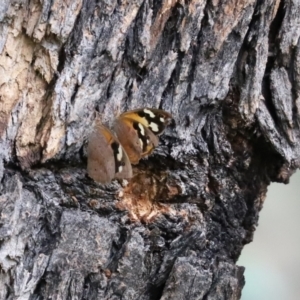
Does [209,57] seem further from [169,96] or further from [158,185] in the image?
[158,185]

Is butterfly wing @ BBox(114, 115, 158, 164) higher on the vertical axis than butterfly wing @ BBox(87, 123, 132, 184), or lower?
higher

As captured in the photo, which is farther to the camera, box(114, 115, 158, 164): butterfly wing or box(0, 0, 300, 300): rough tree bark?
box(114, 115, 158, 164): butterfly wing

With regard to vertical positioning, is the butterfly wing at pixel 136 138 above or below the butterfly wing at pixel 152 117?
Answer: below

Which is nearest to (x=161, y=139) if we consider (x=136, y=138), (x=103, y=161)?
(x=136, y=138)

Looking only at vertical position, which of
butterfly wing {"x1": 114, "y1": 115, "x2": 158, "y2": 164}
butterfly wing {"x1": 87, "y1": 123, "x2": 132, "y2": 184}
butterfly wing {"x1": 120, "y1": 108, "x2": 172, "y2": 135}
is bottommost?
butterfly wing {"x1": 87, "y1": 123, "x2": 132, "y2": 184}

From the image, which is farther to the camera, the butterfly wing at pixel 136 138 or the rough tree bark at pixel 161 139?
the butterfly wing at pixel 136 138

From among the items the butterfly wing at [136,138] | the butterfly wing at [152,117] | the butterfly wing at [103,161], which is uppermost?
the butterfly wing at [152,117]

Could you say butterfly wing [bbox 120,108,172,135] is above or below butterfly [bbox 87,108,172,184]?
above

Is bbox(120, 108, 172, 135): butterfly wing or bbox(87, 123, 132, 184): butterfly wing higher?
bbox(120, 108, 172, 135): butterfly wing
